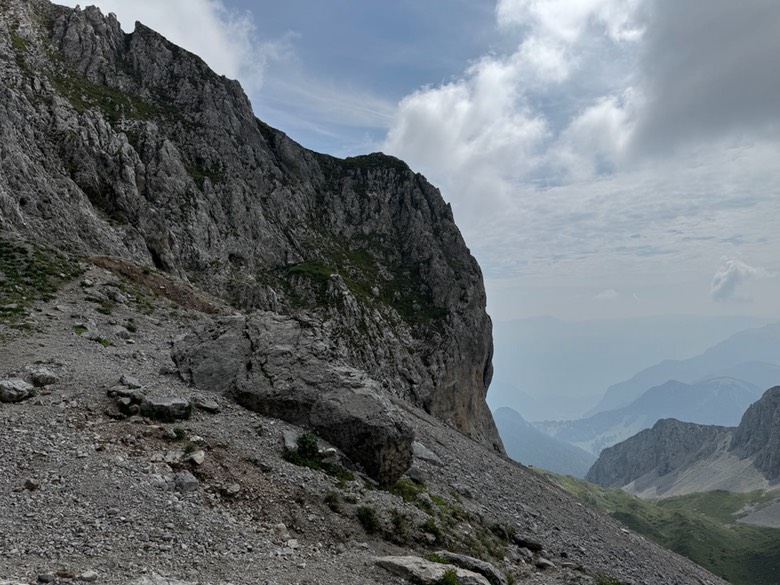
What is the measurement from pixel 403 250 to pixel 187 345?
8892 cm

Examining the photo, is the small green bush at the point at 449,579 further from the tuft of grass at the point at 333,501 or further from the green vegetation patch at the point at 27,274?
the green vegetation patch at the point at 27,274

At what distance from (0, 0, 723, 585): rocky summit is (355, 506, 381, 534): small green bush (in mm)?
118

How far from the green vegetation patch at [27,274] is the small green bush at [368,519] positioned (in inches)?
998

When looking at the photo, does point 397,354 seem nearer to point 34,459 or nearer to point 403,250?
point 403,250

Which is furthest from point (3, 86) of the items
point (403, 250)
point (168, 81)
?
point (403, 250)

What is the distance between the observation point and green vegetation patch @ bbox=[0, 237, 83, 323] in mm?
32219

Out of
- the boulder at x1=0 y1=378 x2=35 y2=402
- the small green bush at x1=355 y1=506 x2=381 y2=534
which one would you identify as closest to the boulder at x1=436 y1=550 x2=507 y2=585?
the small green bush at x1=355 y1=506 x2=381 y2=534

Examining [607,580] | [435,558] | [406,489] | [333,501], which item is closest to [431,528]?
[435,558]

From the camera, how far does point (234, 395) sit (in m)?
23.4

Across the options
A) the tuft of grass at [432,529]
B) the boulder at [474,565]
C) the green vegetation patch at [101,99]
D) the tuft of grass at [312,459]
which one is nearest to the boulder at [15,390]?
the tuft of grass at [312,459]

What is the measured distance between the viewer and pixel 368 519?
17688mm

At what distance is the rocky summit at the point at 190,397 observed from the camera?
46.8 feet

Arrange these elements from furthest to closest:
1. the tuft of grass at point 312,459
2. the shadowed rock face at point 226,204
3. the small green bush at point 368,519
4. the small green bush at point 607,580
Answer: the shadowed rock face at point 226,204 → the small green bush at point 607,580 → the tuft of grass at point 312,459 → the small green bush at point 368,519

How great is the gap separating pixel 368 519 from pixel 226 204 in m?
77.2
